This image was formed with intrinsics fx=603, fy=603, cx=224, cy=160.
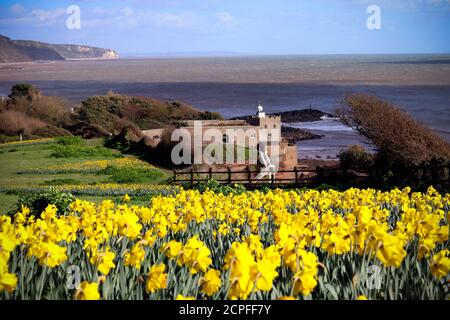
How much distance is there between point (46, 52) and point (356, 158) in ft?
23.2

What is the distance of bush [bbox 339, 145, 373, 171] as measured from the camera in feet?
44.0

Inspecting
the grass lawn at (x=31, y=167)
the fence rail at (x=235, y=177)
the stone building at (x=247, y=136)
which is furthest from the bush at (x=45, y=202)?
the stone building at (x=247, y=136)

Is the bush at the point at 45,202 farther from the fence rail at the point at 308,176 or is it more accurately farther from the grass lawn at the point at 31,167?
the fence rail at the point at 308,176

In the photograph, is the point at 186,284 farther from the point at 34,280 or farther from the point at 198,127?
the point at 198,127

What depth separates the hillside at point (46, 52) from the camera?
10219 mm

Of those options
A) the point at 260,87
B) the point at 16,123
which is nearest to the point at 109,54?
the point at 16,123

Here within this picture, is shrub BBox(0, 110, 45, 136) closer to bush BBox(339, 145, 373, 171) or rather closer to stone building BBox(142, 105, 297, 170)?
stone building BBox(142, 105, 297, 170)

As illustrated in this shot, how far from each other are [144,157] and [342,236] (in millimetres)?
11769

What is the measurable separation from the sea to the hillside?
1.21 ft

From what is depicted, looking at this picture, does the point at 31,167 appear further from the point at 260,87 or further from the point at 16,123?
the point at 260,87

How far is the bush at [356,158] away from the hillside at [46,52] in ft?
19.4

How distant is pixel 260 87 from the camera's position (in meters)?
32.1

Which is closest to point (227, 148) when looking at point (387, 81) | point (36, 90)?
point (36, 90)

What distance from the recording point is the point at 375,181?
489 inches
